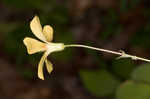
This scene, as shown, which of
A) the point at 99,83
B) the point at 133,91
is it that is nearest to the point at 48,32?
the point at 133,91

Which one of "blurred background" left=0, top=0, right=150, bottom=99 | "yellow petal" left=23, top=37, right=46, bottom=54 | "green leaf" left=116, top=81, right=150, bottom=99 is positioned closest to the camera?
"yellow petal" left=23, top=37, right=46, bottom=54

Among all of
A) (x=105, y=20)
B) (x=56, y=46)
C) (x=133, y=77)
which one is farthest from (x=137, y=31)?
(x=56, y=46)

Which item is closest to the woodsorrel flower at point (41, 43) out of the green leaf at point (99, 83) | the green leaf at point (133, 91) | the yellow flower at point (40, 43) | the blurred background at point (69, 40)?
the yellow flower at point (40, 43)

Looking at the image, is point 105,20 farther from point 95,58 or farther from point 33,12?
point 33,12

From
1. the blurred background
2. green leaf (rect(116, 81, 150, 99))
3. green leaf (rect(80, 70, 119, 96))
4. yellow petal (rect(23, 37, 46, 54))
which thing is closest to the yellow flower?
yellow petal (rect(23, 37, 46, 54))

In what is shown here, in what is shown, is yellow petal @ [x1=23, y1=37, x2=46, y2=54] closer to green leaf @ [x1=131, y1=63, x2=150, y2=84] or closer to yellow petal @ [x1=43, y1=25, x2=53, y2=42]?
yellow petal @ [x1=43, y1=25, x2=53, y2=42]

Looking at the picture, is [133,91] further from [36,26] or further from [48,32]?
[36,26]
